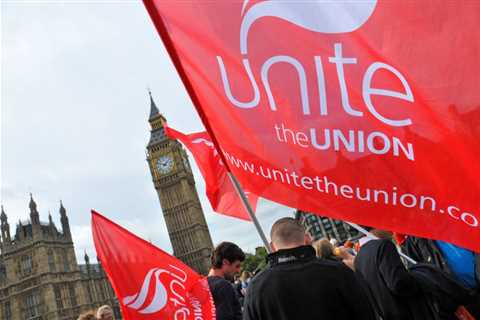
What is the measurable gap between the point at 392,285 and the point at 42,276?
54.8 m

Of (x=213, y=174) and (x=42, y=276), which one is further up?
(x=42, y=276)

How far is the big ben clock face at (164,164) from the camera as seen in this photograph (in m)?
71.3

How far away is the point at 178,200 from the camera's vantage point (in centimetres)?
7081

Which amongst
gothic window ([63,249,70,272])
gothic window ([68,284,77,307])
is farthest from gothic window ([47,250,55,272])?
gothic window ([68,284,77,307])

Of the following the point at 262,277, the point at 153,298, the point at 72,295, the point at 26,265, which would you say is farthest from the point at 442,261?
the point at 26,265

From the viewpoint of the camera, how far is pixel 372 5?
71.0 inches

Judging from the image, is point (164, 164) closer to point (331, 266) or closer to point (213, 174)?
point (213, 174)

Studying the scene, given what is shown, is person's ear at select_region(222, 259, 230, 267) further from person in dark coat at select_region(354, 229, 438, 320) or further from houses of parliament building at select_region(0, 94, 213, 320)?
houses of parliament building at select_region(0, 94, 213, 320)

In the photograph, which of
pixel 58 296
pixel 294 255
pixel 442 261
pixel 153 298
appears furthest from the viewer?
pixel 58 296

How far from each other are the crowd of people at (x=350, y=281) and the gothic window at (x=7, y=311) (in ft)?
183

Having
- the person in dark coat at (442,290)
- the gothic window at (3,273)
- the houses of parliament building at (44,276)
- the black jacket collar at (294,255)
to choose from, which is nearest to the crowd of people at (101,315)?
the black jacket collar at (294,255)

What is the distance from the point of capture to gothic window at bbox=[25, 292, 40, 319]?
1978 inches

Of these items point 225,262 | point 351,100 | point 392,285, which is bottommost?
point 392,285

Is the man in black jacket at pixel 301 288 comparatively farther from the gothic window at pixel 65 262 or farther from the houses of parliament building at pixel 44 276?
the gothic window at pixel 65 262
